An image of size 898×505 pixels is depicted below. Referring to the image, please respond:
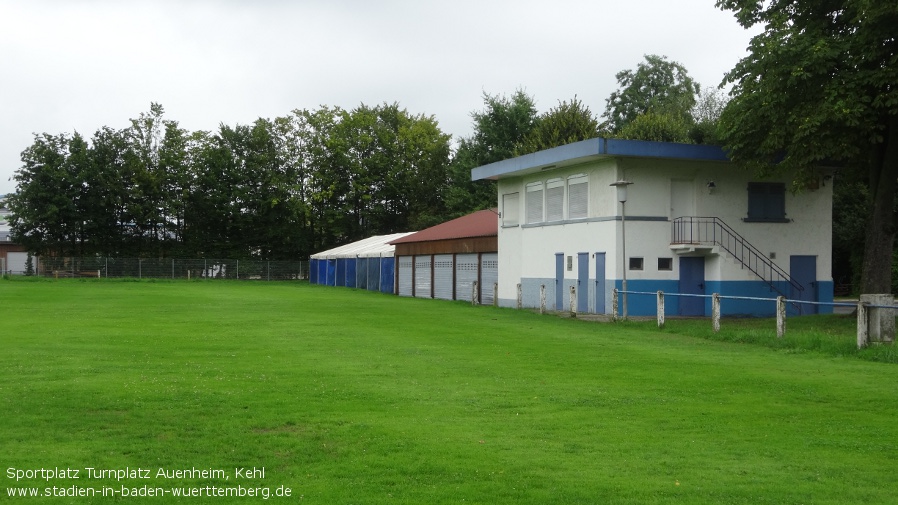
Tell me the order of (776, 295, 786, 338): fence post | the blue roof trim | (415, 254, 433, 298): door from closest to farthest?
(776, 295, 786, 338): fence post
the blue roof trim
(415, 254, 433, 298): door

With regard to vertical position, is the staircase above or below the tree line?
below

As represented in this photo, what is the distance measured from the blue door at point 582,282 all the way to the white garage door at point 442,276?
11.8 meters

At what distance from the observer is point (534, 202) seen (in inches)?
1492

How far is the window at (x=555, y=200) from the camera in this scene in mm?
35719

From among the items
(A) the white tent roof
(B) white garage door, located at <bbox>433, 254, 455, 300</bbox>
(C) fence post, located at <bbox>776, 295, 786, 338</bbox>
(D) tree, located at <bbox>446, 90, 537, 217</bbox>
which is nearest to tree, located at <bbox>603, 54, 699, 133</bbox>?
(D) tree, located at <bbox>446, 90, 537, 217</bbox>

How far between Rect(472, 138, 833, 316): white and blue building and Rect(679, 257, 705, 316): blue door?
0.12ft

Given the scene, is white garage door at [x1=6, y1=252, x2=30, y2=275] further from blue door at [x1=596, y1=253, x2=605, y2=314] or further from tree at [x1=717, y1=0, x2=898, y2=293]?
tree at [x1=717, y1=0, x2=898, y2=293]

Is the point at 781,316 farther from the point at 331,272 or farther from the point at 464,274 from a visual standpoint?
the point at 331,272

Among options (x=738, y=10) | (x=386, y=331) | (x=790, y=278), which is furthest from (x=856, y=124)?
(x=386, y=331)

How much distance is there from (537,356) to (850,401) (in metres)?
6.66

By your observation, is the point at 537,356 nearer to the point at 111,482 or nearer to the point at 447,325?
the point at 447,325

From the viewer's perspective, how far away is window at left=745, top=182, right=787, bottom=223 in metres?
33.6

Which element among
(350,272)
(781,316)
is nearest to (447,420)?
(781,316)

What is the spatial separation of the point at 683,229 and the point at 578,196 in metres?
4.10
